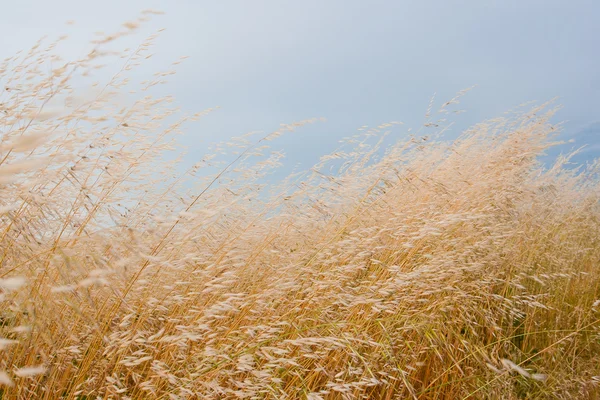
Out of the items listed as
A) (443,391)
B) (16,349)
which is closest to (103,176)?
(16,349)

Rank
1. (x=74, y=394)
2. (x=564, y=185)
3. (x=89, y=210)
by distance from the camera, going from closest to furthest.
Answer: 1. (x=74, y=394)
2. (x=89, y=210)
3. (x=564, y=185)

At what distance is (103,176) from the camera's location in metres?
2.37

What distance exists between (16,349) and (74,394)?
0.37 metres

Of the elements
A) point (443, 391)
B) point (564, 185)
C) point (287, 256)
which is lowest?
point (564, 185)

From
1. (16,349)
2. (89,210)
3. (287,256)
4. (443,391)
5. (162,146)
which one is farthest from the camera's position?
(287,256)

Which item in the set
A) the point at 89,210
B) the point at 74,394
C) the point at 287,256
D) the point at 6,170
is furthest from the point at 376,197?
the point at 6,170

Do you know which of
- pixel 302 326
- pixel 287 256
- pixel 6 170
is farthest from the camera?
pixel 287 256

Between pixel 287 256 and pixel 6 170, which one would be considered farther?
pixel 287 256

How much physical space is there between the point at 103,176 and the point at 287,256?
1177mm

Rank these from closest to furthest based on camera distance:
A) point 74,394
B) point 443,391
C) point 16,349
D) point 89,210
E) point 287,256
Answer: point 74,394, point 16,349, point 89,210, point 443,391, point 287,256

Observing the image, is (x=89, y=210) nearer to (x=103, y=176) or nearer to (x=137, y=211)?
(x=103, y=176)

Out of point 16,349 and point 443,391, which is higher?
point 16,349

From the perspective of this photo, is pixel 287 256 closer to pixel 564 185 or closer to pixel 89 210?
pixel 89 210

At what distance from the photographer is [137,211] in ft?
8.61
